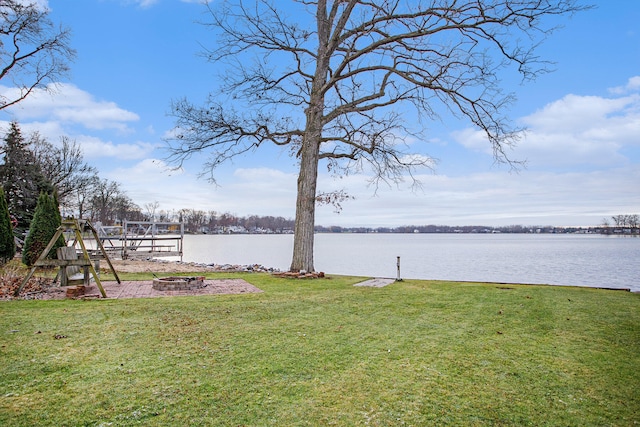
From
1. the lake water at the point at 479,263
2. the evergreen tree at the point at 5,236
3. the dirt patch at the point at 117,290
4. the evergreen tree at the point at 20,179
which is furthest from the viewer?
the evergreen tree at the point at 20,179

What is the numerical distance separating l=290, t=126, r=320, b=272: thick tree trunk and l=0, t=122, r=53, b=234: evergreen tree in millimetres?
19577

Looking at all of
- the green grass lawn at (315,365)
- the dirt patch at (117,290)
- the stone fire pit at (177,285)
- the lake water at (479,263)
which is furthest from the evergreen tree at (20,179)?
the green grass lawn at (315,365)

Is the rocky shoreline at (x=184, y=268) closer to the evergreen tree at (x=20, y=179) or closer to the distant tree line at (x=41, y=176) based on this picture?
the distant tree line at (x=41, y=176)

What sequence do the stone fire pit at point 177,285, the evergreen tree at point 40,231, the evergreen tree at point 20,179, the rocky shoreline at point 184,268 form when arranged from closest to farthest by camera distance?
the stone fire pit at point 177,285, the evergreen tree at point 40,231, the rocky shoreline at point 184,268, the evergreen tree at point 20,179

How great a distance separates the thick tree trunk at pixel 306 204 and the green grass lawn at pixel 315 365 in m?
5.17

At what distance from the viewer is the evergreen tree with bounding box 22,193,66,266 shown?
13125 mm

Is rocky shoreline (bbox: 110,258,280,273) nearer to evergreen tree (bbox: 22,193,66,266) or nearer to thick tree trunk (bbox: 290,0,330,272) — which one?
evergreen tree (bbox: 22,193,66,266)

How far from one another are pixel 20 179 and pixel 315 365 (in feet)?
96.2

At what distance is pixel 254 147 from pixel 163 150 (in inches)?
109

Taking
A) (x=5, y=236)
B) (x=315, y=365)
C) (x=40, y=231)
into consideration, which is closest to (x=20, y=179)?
(x=40, y=231)

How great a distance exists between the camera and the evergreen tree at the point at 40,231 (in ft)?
43.1

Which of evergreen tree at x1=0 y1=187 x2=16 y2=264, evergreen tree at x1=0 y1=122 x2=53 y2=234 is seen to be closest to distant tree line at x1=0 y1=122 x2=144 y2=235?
evergreen tree at x1=0 y1=122 x2=53 y2=234

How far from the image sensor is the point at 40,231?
13.5 m

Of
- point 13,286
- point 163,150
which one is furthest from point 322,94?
point 13,286
